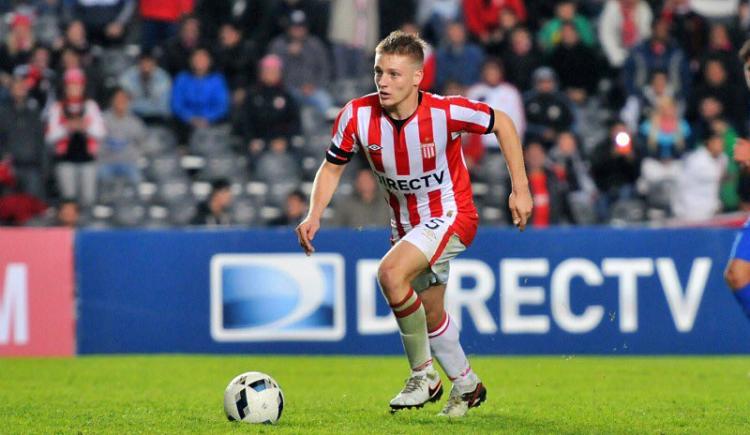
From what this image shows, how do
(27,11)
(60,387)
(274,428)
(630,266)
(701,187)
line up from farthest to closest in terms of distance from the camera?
(27,11) → (701,187) → (630,266) → (60,387) → (274,428)

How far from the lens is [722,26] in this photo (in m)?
17.7

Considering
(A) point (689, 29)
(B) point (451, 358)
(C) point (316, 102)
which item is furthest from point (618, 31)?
(B) point (451, 358)

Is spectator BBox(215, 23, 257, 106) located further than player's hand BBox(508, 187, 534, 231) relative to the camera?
Yes

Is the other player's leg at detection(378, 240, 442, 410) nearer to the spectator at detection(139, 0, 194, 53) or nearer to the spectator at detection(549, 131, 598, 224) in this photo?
the spectator at detection(549, 131, 598, 224)

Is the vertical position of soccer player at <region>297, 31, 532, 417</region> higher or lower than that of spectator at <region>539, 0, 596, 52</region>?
lower

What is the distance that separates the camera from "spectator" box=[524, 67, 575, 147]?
1638cm

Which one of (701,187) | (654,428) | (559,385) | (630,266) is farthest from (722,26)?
(654,428)

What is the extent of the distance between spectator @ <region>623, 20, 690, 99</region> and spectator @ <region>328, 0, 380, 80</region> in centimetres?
335

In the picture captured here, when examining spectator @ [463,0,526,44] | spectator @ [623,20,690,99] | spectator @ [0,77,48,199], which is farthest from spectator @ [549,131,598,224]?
spectator @ [0,77,48,199]

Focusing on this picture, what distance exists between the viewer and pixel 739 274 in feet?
24.2

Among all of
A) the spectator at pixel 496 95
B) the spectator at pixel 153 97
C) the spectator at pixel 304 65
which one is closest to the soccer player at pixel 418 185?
the spectator at pixel 496 95

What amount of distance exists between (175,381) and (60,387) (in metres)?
0.94

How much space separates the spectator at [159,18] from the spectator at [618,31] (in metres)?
5.38

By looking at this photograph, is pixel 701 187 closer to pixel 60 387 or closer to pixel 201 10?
pixel 201 10
